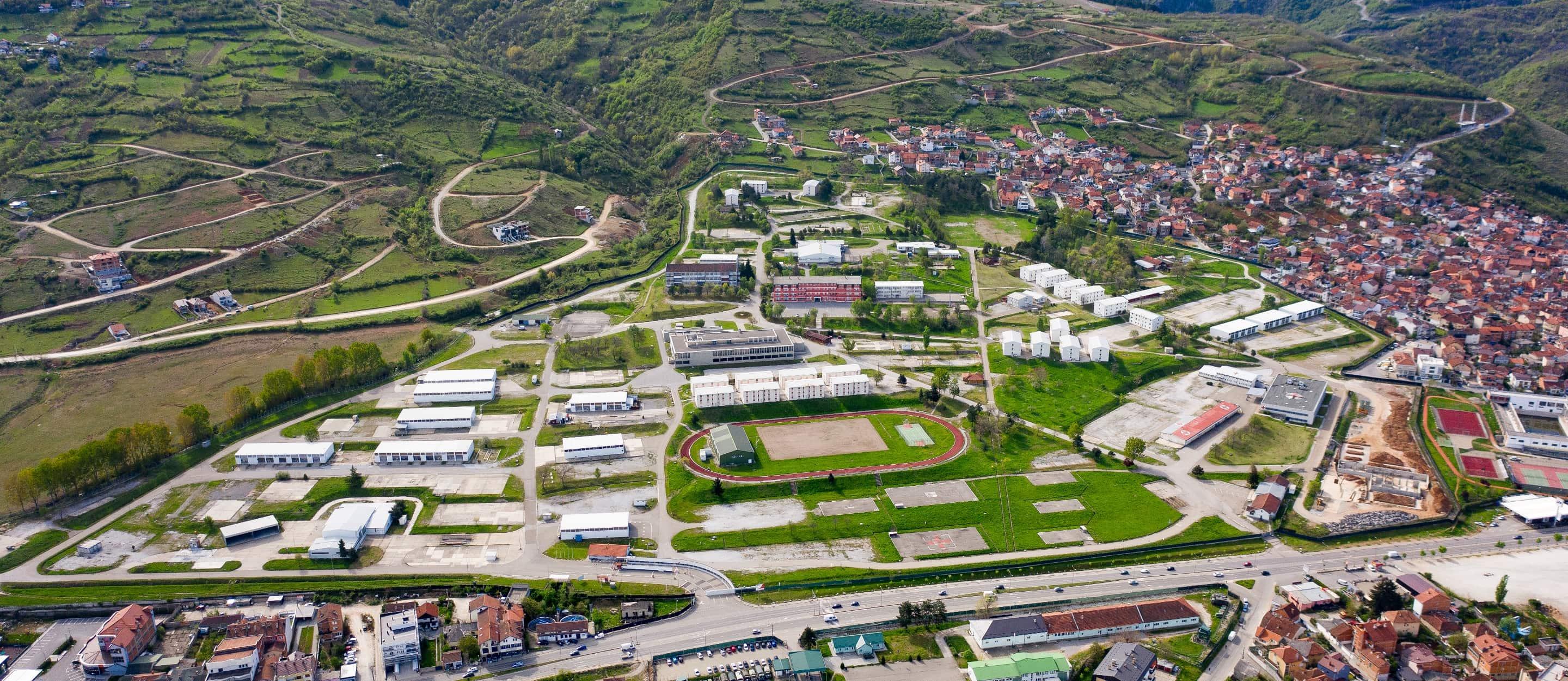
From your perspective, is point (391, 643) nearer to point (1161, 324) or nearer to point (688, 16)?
point (1161, 324)

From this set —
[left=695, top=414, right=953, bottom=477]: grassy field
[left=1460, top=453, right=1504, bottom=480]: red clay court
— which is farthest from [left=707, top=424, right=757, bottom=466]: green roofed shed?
[left=1460, top=453, right=1504, bottom=480]: red clay court

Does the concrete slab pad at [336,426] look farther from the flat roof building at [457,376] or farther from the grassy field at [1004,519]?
the grassy field at [1004,519]

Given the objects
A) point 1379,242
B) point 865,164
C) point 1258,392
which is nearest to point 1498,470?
point 1258,392

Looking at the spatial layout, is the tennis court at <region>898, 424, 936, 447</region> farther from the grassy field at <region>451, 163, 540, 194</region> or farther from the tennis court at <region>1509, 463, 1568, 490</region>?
the grassy field at <region>451, 163, 540, 194</region>

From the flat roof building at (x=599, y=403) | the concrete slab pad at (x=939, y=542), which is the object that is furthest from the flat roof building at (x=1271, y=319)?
the flat roof building at (x=599, y=403)

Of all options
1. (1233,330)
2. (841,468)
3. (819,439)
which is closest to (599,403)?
(819,439)

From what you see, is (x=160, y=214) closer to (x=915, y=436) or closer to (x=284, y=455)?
(x=284, y=455)
